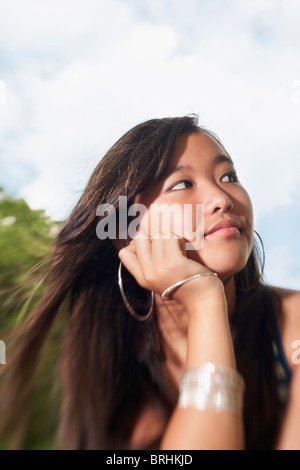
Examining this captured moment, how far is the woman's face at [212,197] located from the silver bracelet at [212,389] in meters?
0.21

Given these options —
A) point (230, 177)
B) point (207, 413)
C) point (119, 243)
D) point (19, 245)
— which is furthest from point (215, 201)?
point (19, 245)

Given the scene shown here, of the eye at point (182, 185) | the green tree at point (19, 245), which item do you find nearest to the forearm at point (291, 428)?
the eye at point (182, 185)

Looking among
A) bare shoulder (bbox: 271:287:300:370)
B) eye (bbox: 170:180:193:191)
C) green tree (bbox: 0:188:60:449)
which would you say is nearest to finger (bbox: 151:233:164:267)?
eye (bbox: 170:180:193:191)

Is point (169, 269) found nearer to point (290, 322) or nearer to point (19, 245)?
point (290, 322)

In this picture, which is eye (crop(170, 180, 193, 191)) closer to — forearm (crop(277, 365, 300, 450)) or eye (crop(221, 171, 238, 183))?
eye (crop(221, 171, 238, 183))

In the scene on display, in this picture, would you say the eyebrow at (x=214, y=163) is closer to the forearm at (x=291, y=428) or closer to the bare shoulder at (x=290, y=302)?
the bare shoulder at (x=290, y=302)

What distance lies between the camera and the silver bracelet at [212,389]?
584 millimetres

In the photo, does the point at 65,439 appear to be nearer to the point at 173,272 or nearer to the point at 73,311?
the point at 73,311

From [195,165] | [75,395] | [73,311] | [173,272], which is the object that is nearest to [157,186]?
[195,165]

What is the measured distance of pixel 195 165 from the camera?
813 millimetres

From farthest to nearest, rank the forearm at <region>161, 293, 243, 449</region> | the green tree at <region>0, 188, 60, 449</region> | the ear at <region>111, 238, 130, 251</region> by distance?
the green tree at <region>0, 188, 60, 449</region> < the ear at <region>111, 238, 130, 251</region> < the forearm at <region>161, 293, 243, 449</region>

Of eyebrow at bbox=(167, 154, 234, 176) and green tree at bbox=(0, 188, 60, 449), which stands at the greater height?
green tree at bbox=(0, 188, 60, 449)

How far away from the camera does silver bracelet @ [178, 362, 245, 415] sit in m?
0.58
